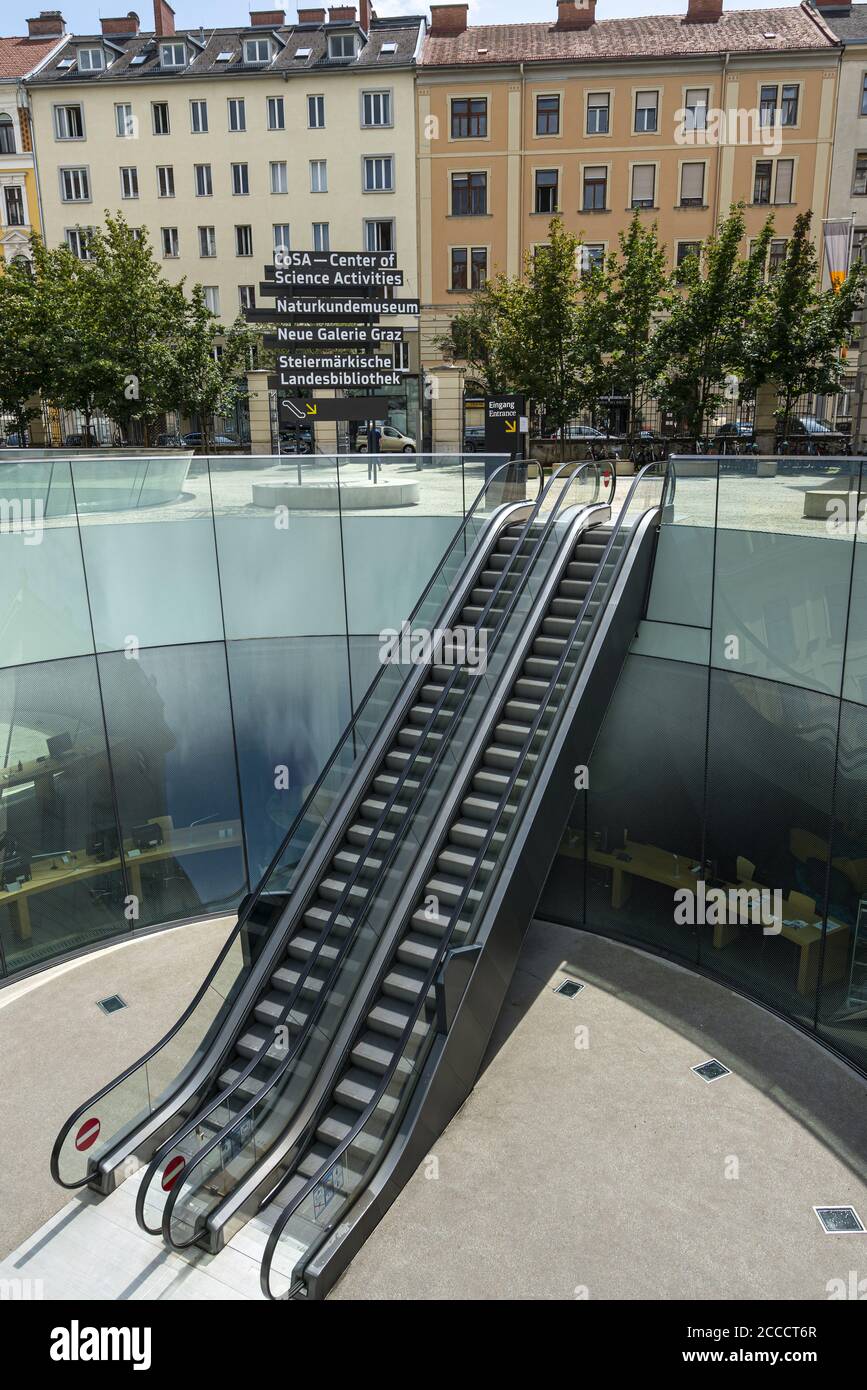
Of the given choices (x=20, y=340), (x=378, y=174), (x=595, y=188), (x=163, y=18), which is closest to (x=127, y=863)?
(x=20, y=340)

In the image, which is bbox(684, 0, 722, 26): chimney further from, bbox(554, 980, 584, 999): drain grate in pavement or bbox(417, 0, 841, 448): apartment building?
bbox(554, 980, 584, 999): drain grate in pavement

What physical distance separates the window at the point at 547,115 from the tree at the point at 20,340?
20.3 metres

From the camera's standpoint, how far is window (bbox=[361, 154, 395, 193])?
38469 millimetres

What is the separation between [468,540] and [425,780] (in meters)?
3.96

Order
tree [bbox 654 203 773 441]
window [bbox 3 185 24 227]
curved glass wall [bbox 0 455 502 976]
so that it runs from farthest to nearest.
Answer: window [bbox 3 185 24 227], tree [bbox 654 203 773 441], curved glass wall [bbox 0 455 502 976]

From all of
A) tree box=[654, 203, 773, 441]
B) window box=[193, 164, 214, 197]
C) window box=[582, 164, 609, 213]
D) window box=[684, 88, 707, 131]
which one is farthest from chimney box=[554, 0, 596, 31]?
tree box=[654, 203, 773, 441]

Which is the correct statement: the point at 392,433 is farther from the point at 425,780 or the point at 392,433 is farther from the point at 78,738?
the point at 425,780

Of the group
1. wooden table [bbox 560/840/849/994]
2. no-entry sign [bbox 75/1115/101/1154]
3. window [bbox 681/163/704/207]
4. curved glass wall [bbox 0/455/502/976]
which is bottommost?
no-entry sign [bbox 75/1115/101/1154]

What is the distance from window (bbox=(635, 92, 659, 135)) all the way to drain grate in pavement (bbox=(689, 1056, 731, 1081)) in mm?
37464

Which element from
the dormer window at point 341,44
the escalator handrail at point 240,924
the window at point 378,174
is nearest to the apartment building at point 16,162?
the dormer window at point 341,44

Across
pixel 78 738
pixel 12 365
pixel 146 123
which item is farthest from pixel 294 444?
pixel 78 738

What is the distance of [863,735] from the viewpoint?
9375 mm

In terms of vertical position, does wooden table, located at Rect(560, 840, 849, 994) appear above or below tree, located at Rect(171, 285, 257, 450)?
below

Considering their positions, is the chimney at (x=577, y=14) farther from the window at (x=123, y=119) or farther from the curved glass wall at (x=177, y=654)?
the curved glass wall at (x=177, y=654)
